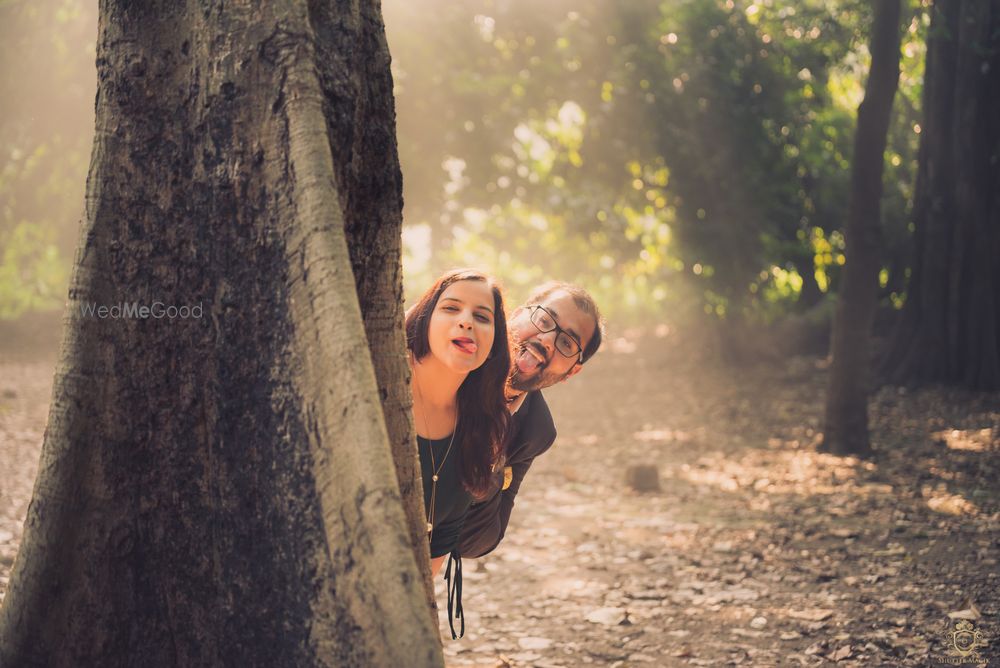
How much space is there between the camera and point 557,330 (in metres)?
3.84

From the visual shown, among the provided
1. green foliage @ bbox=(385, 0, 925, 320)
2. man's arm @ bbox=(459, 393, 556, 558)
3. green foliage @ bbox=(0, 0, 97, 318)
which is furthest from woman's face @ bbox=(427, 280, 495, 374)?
green foliage @ bbox=(0, 0, 97, 318)

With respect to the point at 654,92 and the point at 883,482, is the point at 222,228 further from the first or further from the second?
the point at 654,92

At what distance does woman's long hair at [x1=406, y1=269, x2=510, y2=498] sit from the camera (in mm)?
3332

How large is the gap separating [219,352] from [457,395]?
1.16 metres

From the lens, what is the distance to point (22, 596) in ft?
8.29

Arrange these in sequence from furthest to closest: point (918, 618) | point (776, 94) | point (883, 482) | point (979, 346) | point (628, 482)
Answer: point (776, 94), point (979, 346), point (628, 482), point (883, 482), point (918, 618)

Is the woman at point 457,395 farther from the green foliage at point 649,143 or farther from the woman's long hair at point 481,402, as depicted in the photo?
the green foliage at point 649,143

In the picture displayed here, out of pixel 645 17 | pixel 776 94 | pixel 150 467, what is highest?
pixel 645 17

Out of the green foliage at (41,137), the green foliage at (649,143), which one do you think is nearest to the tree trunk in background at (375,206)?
the green foliage at (649,143)

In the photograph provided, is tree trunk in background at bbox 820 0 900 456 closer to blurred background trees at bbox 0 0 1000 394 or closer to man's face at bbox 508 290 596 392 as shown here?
blurred background trees at bbox 0 0 1000 394

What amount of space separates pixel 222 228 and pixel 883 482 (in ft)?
23.6

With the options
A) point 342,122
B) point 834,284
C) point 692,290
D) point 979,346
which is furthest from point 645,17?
point 342,122

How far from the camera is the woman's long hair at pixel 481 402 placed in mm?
3332

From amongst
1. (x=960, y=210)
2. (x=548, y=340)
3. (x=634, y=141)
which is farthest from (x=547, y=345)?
(x=634, y=141)
